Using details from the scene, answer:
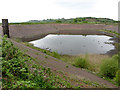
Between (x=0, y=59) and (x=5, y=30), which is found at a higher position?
(x=5, y=30)

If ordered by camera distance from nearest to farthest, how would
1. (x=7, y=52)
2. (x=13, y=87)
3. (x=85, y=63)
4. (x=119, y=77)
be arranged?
(x=13, y=87)
(x=7, y=52)
(x=119, y=77)
(x=85, y=63)

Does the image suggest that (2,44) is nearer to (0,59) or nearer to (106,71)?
(0,59)

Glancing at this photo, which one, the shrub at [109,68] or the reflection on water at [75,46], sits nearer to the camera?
the shrub at [109,68]

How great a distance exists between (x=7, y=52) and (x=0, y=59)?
37.0 inches

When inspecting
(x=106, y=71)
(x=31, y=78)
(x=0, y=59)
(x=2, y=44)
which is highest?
(x=2, y=44)

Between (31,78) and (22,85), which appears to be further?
(31,78)

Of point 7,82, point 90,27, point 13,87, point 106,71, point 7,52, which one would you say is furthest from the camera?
point 90,27

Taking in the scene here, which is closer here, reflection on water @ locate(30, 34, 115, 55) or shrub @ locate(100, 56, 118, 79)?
shrub @ locate(100, 56, 118, 79)

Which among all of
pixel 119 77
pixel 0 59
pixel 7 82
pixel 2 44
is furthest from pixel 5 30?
pixel 119 77

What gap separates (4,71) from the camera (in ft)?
15.9

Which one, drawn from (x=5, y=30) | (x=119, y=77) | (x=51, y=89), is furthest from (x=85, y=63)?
(x=5, y=30)

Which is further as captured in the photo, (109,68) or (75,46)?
(75,46)

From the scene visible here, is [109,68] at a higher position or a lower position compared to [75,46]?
lower

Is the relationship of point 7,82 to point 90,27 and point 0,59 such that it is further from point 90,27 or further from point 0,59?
point 90,27
